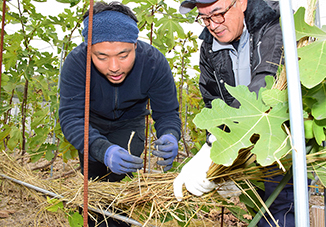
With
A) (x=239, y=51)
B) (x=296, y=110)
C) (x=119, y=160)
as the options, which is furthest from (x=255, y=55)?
(x=119, y=160)

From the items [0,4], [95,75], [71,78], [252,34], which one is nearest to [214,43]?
[252,34]

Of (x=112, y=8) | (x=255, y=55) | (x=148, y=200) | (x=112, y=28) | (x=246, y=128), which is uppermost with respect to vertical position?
(x=112, y=8)

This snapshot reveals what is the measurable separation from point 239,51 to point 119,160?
0.93 metres

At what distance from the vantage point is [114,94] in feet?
5.43

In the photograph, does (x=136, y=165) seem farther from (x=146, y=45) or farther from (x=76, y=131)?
(x=146, y=45)

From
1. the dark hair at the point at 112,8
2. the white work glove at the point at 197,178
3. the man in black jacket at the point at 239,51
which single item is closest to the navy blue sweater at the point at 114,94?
the dark hair at the point at 112,8

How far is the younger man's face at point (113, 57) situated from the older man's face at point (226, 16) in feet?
1.50

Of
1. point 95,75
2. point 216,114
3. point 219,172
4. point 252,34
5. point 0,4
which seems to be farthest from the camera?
point 0,4

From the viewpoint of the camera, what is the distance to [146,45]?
1.72m

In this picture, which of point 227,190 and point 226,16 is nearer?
point 227,190

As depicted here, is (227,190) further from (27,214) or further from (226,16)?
(27,214)

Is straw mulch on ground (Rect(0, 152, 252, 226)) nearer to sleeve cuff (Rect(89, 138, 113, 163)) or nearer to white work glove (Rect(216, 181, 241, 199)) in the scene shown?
white work glove (Rect(216, 181, 241, 199))

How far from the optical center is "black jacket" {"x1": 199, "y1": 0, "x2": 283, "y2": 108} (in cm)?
106

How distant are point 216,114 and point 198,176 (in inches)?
15.9
